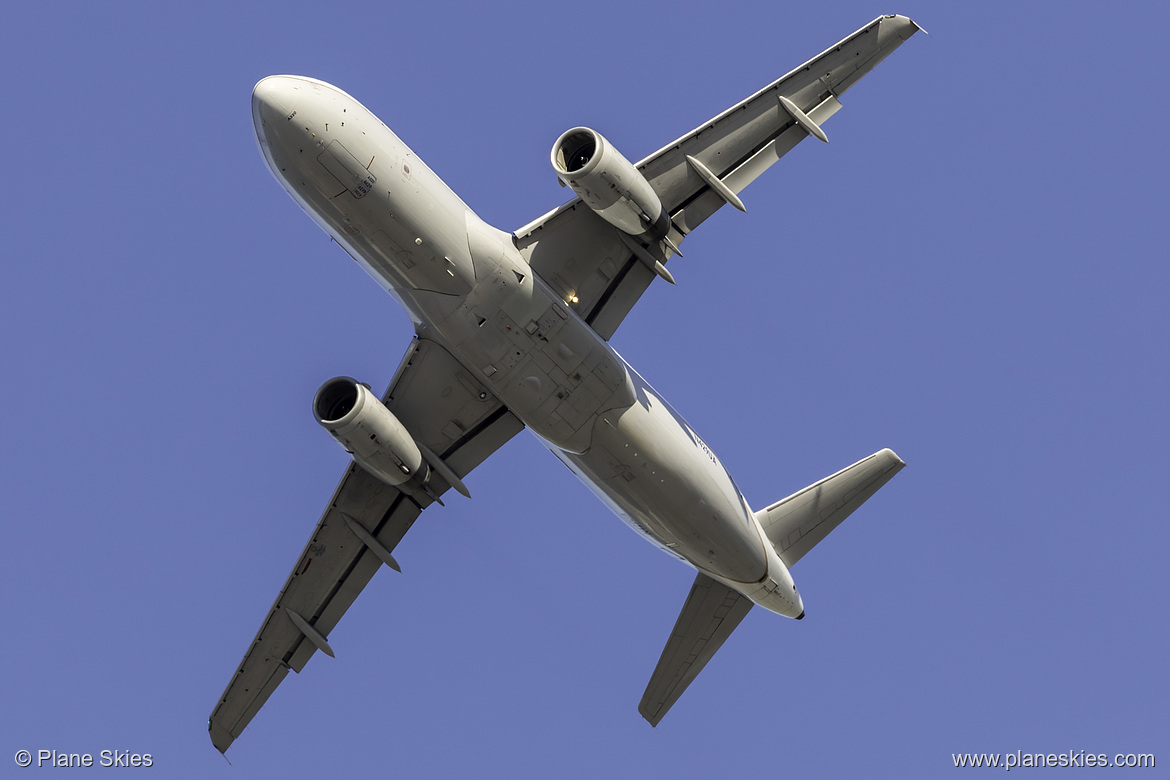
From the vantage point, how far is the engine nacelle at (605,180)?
26.2 metres

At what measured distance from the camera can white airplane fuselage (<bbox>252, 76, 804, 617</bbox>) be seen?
24.7m

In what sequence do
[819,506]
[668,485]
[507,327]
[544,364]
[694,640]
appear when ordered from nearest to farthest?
[507,327]
[544,364]
[668,485]
[819,506]
[694,640]

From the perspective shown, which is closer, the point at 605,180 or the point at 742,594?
the point at 605,180

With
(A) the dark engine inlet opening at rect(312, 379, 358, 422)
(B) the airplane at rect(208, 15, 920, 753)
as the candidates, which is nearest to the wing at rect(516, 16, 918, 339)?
(B) the airplane at rect(208, 15, 920, 753)

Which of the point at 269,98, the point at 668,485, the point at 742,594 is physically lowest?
the point at 742,594

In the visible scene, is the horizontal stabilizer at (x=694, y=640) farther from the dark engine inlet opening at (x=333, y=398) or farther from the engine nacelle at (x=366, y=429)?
the dark engine inlet opening at (x=333, y=398)

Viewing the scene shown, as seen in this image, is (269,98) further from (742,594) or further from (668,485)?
(742,594)

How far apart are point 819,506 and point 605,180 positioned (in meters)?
10.1

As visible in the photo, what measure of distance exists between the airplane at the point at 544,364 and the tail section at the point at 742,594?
0.12 feet

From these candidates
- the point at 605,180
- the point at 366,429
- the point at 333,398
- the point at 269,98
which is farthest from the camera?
the point at 333,398

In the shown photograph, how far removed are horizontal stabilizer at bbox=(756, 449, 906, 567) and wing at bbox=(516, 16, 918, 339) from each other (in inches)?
249

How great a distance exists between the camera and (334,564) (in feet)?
102

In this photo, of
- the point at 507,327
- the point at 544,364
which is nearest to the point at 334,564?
the point at 544,364

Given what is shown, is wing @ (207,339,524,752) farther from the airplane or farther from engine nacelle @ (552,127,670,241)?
engine nacelle @ (552,127,670,241)
